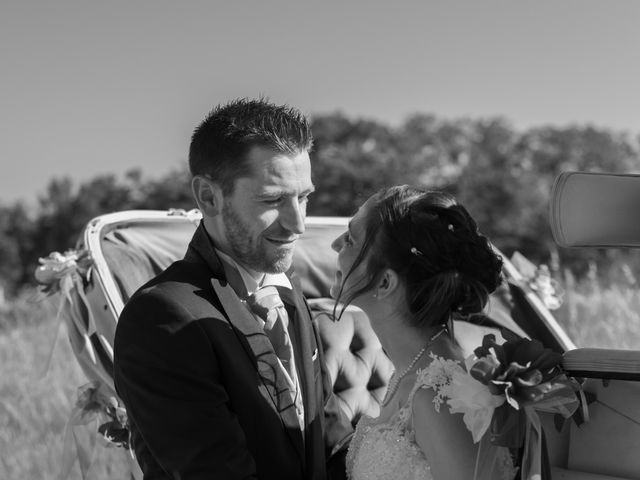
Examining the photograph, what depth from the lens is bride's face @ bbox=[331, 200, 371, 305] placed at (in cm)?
263

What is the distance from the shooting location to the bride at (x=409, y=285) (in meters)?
2.52

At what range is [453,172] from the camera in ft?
171

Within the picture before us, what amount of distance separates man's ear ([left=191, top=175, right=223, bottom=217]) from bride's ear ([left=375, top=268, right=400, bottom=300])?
572 millimetres

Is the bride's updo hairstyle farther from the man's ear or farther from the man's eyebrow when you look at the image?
the man's ear

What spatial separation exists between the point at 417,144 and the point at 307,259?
50179mm

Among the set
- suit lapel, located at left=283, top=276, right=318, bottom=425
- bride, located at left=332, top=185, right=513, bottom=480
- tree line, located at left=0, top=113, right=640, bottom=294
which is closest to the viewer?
bride, located at left=332, top=185, right=513, bottom=480

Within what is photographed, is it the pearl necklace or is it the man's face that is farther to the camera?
the man's face

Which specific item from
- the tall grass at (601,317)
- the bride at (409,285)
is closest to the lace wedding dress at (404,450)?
the bride at (409,285)

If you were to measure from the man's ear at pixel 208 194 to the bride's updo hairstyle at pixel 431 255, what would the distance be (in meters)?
0.50

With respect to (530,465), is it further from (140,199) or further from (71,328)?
(140,199)

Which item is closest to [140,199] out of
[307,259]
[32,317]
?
[32,317]

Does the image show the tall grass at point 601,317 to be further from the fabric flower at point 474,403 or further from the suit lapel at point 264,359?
the fabric flower at point 474,403

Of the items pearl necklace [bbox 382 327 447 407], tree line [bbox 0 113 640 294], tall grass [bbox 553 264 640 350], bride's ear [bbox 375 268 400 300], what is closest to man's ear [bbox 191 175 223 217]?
bride's ear [bbox 375 268 400 300]

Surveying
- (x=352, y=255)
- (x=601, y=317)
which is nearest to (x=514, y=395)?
(x=352, y=255)
